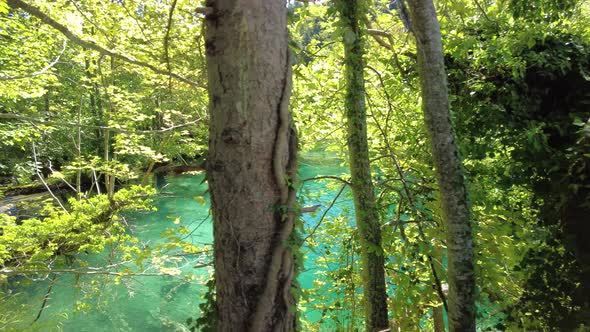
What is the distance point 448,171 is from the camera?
5.84 ft

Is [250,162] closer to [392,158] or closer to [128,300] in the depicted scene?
[392,158]

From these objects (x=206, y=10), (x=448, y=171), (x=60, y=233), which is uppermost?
(x=206, y=10)

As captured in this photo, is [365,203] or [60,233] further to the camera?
[60,233]

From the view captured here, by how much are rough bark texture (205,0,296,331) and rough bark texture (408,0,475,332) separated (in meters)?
0.94

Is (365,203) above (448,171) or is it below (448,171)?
below

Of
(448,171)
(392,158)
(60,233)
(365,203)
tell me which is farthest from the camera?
(60,233)

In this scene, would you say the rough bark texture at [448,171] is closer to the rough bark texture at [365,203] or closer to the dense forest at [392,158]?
the dense forest at [392,158]

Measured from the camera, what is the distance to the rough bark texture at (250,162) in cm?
106

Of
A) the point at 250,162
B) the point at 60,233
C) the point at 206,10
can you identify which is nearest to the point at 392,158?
the point at 250,162

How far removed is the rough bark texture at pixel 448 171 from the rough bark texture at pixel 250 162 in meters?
0.94

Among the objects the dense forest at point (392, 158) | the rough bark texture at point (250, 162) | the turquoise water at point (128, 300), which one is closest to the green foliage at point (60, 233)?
the dense forest at point (392, 158)

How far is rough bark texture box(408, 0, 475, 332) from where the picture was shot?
1734 mm

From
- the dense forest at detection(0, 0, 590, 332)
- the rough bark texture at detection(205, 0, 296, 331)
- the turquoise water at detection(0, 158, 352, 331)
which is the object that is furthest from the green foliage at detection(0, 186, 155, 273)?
the rough bark texture at detection(205, 0, 296, 331)

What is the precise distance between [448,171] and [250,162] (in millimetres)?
1178
